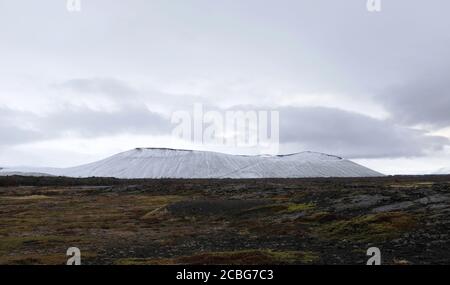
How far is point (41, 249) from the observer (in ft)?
121

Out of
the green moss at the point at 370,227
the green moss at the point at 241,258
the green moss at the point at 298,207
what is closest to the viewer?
the green moss at the point at 241,258

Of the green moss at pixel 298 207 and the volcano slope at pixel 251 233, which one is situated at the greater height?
the green moss at pixel 298 207

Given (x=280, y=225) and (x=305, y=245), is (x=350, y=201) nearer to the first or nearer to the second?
(x=280, y=225)

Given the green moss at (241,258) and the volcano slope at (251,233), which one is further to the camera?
Result: the volcano slope at (251,233)

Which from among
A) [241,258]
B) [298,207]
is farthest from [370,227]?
[298,207]

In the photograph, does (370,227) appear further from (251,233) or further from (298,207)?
(298,207)

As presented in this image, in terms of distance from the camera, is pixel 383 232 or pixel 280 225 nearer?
pixel 383 232

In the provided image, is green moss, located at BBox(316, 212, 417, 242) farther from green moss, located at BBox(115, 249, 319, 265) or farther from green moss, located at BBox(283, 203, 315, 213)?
green moss, located at BBox(283, 203, 315, 213)

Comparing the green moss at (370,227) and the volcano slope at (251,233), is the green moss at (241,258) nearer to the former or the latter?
the volcano slope at (251,233)

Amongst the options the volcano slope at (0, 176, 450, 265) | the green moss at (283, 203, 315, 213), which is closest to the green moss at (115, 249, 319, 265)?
the volcano slope at (0, 176, 450, 265)

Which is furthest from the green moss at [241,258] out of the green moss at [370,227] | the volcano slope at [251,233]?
the green moss at [370,227]
